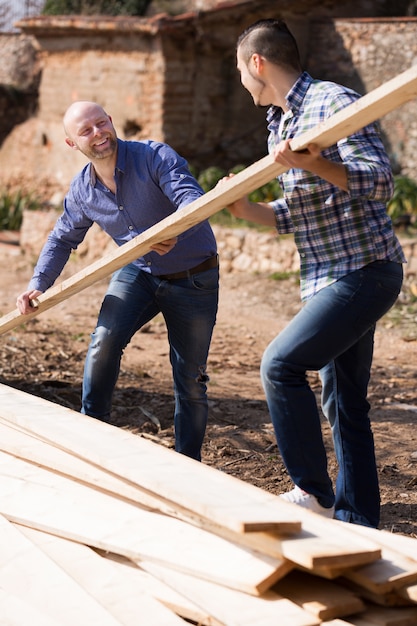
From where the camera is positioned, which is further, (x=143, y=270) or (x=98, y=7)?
(x=98, y=7)

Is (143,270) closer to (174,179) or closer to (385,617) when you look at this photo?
(174,179)

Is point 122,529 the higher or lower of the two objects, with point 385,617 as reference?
higher

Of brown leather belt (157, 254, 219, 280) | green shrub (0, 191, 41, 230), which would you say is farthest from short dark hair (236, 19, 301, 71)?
green shrub (0, 191, 41, 230)

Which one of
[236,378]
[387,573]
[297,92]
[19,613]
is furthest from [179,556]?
[236,378]

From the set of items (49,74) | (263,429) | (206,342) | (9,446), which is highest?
(49,74)

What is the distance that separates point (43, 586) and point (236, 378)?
4.40m

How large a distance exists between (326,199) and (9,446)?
63.0 inches

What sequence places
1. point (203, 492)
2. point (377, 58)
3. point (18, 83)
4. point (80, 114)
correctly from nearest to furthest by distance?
point (203, 492), point (80, 114), point (377, 58), point (18, 83)

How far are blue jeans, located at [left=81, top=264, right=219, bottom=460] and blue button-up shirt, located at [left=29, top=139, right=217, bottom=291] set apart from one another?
0.10 meters

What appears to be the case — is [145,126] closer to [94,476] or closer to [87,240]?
[87,240]

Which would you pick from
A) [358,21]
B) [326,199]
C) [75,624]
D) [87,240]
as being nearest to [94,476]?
[75,624]

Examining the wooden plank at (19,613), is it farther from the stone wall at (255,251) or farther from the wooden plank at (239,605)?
the stone wall at (255,251)

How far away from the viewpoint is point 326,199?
3551 mm

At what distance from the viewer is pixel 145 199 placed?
171 inches
